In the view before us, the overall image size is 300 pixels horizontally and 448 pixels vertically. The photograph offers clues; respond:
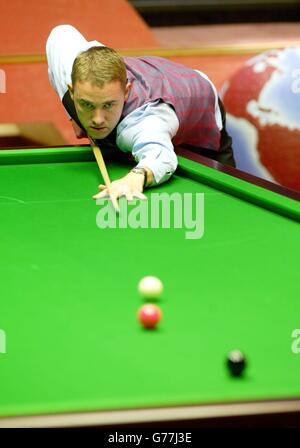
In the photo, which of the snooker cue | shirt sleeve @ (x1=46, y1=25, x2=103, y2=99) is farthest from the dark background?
the snooker cue

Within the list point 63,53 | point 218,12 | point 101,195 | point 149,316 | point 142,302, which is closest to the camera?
point 149,316

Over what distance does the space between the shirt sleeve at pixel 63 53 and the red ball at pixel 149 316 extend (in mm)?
1514

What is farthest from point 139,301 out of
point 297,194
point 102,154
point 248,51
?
point 248,51

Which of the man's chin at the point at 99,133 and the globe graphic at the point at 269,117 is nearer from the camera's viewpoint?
the man's chin at the point at 99,133

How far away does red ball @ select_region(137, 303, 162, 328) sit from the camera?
4.10 ft

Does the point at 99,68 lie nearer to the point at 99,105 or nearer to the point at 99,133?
the point at 99,105

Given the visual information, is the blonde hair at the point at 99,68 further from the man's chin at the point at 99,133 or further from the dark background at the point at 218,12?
the dark background at the point at 218,12

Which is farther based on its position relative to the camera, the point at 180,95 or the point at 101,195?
the point at 180,95

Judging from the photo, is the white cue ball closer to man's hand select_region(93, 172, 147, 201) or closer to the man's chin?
man's hand select_region(93, 172, 147, 201)

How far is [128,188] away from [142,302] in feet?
2.28

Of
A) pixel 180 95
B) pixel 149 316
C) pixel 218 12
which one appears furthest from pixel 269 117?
pixel 218 12

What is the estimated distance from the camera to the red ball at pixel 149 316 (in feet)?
4.10

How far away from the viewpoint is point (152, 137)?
2.21 meters

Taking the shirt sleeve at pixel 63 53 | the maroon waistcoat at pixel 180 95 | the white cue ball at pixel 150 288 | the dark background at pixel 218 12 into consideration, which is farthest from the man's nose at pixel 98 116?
the dark background at pixel 218 12
